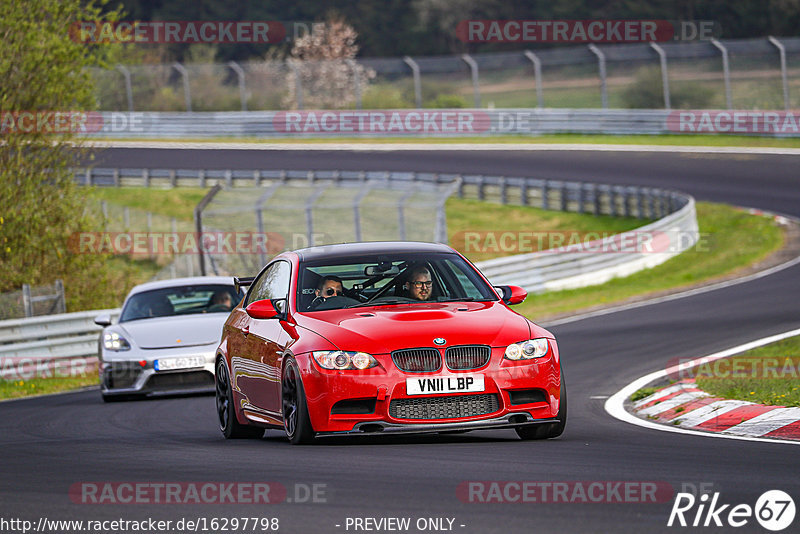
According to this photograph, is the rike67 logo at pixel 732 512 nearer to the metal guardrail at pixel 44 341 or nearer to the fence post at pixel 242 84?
the metal guardrail at pixel 44 341

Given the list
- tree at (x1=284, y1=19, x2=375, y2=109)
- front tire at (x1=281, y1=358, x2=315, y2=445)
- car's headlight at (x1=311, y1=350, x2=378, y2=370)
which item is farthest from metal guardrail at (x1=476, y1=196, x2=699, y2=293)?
tree at (x1=284, y1=19, x2=375, y2=109)

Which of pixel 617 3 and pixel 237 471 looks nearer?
pixel 237 471

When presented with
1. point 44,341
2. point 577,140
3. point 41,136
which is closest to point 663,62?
point 577,140

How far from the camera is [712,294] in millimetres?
21422

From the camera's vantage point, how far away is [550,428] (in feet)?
28.4

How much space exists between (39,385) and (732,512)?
45.8 feet

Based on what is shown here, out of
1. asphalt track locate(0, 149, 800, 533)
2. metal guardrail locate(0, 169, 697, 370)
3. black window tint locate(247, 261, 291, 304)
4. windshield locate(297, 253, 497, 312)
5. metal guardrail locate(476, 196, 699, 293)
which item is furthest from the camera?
metal guardrail locate(476, 196, 699, 293)

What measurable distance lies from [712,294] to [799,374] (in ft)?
29.6

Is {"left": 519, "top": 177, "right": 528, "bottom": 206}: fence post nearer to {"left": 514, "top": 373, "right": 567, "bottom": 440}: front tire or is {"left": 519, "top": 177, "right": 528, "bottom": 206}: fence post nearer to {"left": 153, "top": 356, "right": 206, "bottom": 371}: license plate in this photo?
{"left": 153, "top": 356, "right": 206, "bottom": 371}: license plate

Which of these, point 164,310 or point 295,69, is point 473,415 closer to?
point 164,310

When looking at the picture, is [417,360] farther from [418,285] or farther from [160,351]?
[160,351]

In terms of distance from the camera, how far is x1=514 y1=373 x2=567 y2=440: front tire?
28.1ft

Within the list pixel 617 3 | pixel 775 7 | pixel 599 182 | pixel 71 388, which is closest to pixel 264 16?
pixel 617 3

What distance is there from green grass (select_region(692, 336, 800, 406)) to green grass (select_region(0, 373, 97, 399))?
9.03m
